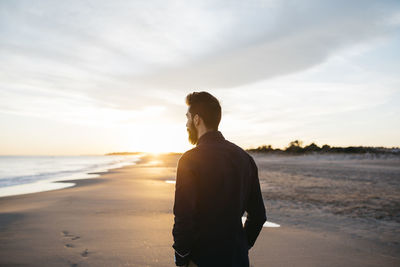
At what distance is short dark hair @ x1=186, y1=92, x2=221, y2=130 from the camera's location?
2.10 metres

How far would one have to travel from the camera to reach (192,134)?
7.30 ft

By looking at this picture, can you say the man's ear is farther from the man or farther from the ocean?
the ocean

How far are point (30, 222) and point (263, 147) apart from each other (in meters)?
87.5

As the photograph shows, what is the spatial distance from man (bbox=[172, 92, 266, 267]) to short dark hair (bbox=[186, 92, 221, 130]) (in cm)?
10

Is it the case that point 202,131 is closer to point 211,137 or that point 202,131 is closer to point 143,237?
point 211,137

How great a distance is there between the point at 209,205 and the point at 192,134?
608mm

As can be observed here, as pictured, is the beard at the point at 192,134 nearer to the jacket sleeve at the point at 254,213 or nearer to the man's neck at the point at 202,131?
the man's neck at the point at 202,131

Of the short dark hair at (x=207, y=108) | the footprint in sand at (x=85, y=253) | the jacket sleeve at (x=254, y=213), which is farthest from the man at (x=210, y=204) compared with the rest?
the footprint in sand at (x=85, y=253)

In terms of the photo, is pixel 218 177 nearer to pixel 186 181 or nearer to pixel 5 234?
Result: pixel 186 181

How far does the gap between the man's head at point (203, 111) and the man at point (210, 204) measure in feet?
0.32

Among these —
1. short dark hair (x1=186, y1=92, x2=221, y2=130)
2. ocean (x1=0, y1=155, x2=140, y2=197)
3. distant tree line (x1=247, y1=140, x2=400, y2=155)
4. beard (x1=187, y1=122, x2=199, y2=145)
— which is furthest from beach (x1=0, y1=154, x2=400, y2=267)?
distant tree line (x1=247, y1=140, x2=400, y2=155)


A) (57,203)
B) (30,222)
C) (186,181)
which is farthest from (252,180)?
(57,203)

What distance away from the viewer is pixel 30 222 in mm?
6316


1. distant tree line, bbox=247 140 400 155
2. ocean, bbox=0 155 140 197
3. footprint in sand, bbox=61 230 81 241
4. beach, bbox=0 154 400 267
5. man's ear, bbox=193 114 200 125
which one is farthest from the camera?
distant tree line, bbox=247 140 400 155
